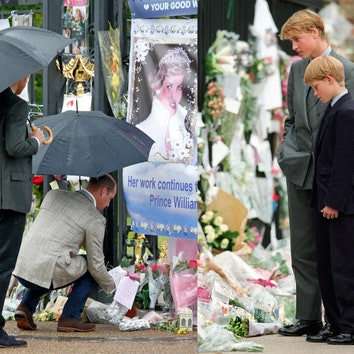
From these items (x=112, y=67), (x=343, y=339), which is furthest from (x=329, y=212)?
(x=112, y=67)

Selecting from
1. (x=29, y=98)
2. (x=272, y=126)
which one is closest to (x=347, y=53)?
(x=272, y=126)

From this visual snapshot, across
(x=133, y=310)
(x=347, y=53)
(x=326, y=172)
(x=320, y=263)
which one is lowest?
(x=133, y=310)

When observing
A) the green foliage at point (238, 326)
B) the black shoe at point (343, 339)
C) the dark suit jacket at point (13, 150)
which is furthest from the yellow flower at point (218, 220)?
the dark suit jacket at point (13, 150)

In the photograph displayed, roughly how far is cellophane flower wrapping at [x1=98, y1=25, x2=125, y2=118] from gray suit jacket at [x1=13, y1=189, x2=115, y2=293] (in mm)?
1114

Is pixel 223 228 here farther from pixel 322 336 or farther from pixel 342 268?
pixel 322 336

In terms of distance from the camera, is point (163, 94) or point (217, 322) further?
point (163, 94)

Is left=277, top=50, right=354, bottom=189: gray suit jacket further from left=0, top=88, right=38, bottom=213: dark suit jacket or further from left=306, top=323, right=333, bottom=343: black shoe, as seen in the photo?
left=0, top=88, right=38, bottom=213: dark suit jacket

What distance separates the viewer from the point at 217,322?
22.4 feet

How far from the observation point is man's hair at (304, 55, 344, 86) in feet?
21.6

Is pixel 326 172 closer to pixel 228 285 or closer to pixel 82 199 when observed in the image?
pixel 228 285

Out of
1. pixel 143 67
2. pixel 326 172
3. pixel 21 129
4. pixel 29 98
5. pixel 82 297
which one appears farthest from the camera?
pixel 29 98

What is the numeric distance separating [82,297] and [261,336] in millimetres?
1510

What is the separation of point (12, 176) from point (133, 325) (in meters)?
1.61

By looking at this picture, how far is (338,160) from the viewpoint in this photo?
6.50 meters
